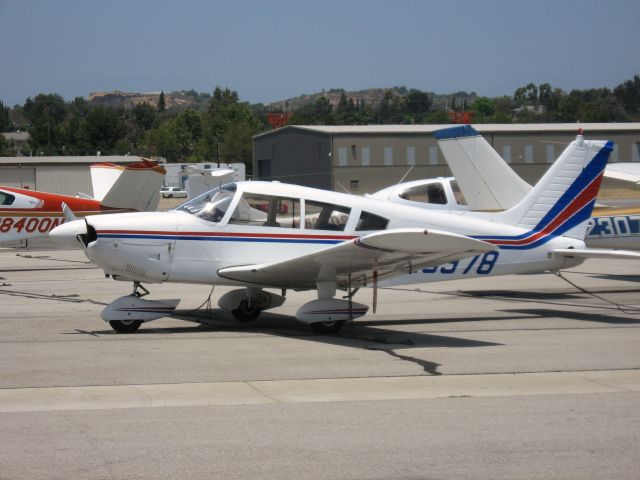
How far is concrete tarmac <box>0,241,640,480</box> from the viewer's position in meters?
5.86

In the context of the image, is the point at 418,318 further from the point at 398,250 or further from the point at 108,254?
the point at 108,254

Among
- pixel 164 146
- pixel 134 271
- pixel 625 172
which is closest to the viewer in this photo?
pixel 134 271

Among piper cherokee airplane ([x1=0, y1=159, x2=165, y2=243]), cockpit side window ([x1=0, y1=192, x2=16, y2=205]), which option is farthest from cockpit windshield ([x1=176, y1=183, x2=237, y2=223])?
cockpit side window ([x1=0, y1=192, x2=16, y2=205])

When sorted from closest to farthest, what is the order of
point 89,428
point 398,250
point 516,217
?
1. point 89,428
2. point 398,250
3. point 516,217

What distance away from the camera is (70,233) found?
11312 mm

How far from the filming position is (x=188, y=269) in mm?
11141

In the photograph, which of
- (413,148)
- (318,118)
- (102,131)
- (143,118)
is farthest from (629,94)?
(413,148)

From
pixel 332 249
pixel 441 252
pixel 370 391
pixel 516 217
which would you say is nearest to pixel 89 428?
pixel 370 391

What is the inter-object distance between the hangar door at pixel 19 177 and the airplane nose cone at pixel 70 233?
45.0m

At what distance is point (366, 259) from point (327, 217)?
4.09ft

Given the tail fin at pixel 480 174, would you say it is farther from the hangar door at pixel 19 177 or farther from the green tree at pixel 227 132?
the green tree at pixel 227 132

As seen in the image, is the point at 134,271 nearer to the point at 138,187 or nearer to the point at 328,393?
the point at 328,393

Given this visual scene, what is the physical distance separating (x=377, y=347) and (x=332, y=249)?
1.30 meters

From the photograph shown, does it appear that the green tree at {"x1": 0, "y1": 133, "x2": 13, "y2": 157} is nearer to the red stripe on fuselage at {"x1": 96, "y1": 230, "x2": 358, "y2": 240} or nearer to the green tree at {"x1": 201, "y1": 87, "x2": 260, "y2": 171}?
the green tree at {"x1": 201, "y1": 87, "x2": 260, "y2": 171}
